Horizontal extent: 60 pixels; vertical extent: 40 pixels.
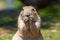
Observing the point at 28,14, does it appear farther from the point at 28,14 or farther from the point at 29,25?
the point at 29,25

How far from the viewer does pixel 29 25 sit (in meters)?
5.86

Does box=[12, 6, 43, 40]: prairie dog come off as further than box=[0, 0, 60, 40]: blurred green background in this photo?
No

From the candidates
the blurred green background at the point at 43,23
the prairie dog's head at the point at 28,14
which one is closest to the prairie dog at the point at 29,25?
the prairie dog's head at the point at 28,14

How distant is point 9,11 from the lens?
18.3 m

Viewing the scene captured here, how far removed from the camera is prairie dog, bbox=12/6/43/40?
5824mm

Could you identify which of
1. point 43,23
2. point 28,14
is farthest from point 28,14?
point 43,23

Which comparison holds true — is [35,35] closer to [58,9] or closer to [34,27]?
[34,27]

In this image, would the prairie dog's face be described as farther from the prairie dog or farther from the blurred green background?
the blurred green background

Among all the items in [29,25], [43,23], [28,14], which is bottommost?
[29,25]

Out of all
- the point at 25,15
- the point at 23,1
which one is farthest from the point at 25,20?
the point at 23,1

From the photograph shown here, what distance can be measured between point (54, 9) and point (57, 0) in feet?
5.70

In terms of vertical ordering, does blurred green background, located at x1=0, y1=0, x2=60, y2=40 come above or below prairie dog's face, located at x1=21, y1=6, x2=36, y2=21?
above

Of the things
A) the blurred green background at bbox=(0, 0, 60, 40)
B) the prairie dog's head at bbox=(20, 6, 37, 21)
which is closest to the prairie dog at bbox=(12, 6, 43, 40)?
the prairie dog's head at bbox=(20, 6, 37, 21)

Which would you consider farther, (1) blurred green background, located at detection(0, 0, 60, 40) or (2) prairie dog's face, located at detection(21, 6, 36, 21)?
(1) blurred green background, located at detection(0, 0, 60, 40)
